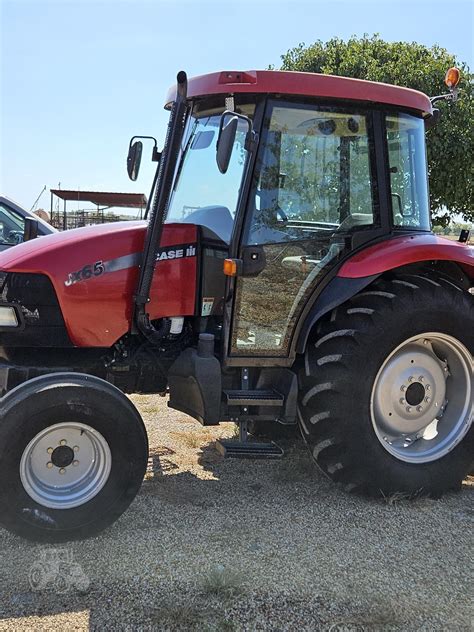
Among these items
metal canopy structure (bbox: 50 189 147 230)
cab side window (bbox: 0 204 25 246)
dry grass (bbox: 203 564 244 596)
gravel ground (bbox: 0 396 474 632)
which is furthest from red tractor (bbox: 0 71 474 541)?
metal canopy structure (bbox: 50 189 147 230)

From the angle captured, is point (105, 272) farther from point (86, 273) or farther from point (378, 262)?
point (378, 262)

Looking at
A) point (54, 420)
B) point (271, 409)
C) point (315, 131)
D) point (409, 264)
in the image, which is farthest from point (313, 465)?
point (315, 131)

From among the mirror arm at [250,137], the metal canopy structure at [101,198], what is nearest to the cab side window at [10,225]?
the mirror arm at [250,137]

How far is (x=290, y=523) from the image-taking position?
3.35 m

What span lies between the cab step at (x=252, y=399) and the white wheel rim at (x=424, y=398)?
594 millimetres

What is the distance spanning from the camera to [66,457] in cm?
309

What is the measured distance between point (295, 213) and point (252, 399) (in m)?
1.13

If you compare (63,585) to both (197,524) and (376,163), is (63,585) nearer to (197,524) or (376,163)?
(197,524)

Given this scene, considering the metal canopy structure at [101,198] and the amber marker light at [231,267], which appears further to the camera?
the metal canopy structure at [101,198]

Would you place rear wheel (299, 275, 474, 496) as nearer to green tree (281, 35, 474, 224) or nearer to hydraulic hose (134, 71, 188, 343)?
hydraulic hose (134, 71, 188, 343)

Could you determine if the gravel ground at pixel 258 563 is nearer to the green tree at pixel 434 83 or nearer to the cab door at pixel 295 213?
the cab door at pixel 295 213

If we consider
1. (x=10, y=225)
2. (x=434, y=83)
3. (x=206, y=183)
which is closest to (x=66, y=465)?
(x=206, y=183)

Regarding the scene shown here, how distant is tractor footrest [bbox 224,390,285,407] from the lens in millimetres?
3536

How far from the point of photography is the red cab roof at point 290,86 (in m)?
3.27
